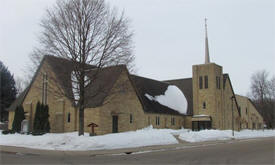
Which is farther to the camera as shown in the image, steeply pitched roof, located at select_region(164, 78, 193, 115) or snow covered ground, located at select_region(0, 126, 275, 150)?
steeply pitched roof, located at select_region(164, 78, 193, 115)

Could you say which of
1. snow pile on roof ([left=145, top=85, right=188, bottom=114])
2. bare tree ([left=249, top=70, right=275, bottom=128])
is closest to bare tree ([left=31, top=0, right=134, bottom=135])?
snow pile on roof ([left=145, top=85, right=188, bottom=114])

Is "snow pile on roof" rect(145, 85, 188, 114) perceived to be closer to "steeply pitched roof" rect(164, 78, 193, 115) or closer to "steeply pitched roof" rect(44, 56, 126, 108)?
"steeply pitched roof" rect(164, 78, 193, 115)

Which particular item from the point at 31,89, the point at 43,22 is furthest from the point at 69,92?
the point at 31,89

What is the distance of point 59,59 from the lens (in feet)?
86.1

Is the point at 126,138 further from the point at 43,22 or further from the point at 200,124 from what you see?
the point at 200,124

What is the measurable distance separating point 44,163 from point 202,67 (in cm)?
3947

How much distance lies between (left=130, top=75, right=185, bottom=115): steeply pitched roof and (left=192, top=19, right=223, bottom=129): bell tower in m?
3.82

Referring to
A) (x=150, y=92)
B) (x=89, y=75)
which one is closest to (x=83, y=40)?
(x=89, y=75)

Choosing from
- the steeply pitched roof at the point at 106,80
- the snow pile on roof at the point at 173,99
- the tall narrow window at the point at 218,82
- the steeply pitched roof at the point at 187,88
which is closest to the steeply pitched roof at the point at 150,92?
the snow pile on roof at the point at 173,99

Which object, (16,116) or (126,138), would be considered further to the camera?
(16,116)

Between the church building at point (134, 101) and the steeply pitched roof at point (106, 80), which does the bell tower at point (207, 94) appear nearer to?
the church building at point (134, 101)

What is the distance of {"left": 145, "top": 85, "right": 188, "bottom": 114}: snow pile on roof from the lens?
47.6 meters

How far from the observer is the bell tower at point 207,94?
48.8m

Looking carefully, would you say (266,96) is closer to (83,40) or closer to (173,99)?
(173,99)
